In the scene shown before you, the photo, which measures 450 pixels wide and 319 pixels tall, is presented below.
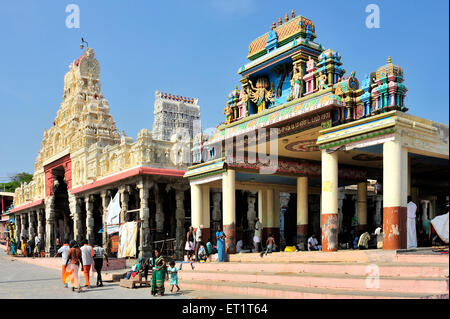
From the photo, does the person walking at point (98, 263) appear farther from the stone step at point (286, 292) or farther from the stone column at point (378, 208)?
the stone column at point (378, 208)

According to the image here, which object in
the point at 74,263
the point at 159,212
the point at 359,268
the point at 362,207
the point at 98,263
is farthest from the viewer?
the point at 159,212

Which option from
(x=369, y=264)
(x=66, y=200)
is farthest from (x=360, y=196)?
(x=66, y=200)

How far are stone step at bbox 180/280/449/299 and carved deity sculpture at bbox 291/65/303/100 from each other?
6.20 metres

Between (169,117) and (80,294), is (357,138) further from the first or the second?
(169,117)

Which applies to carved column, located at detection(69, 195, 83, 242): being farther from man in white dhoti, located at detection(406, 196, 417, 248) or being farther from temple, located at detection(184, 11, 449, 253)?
man in white dhoti, located at detection(406, 196, 417, 248)

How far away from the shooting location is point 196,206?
19.9m

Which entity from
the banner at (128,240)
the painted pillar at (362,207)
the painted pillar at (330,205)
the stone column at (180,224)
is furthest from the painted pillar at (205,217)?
the painted pillar at (330,205)

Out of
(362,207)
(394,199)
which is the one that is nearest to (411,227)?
(394,199)

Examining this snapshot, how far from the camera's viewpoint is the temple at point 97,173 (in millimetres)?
24953

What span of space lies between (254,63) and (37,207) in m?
31.5

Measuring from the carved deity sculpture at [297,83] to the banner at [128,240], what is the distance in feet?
38.8

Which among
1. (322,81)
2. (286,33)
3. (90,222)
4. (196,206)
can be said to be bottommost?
(90,222)

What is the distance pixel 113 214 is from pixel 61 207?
18.4 m
